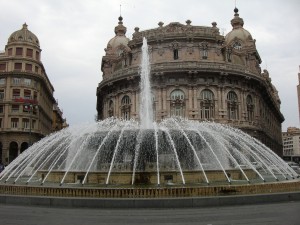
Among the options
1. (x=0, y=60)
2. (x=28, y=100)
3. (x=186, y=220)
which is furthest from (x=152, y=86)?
(x=186, y=220)

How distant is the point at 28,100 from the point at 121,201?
50.9 metres

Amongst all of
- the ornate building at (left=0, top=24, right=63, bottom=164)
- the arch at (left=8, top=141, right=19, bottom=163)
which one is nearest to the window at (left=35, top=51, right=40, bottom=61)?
the ornate building at (left=0, top=24, right=63, bottom=164)

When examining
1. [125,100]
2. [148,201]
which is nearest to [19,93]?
[125,100]

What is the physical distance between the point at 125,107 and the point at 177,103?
749cm

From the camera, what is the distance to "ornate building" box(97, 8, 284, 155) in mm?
44875

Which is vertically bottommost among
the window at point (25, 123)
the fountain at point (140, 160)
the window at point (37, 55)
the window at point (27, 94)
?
the fountain at point (140, 160)

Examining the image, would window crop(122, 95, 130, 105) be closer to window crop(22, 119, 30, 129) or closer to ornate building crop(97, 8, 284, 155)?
ornate building crop(97, 8, 284, 155)

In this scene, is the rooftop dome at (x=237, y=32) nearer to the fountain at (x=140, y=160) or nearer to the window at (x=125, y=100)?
the window at (x=125, y=100)

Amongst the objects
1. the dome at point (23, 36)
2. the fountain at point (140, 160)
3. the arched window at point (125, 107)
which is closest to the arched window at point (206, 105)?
the arched window at point (125, 107)

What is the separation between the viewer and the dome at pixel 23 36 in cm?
6019

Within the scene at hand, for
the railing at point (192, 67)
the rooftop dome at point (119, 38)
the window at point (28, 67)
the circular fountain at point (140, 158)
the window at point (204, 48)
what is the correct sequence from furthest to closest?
the rooftop dome at point (119, 38), the window at point (28, 67), the window at point (204, 48), the railing at point (192, 67), the circular fountain at point (140, 158)

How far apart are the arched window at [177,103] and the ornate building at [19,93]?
23.7 m

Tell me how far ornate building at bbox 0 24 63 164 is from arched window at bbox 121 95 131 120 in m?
16.3

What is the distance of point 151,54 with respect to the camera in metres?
48.0
